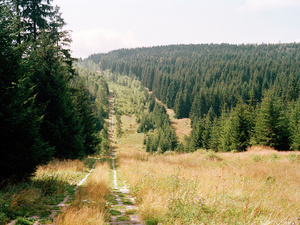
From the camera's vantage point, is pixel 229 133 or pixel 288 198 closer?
pixel 288 198

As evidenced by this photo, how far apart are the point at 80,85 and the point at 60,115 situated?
15313 millimetres

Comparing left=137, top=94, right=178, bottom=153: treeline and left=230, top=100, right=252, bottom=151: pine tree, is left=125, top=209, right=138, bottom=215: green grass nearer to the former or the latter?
left=230, top=100, right=252, bottom=151: pine tree

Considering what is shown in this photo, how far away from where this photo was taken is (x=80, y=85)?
1228 inches

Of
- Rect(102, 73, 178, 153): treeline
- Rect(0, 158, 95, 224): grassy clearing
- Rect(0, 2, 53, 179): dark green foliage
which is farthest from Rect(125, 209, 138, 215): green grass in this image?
Rect(102, 73, 178, 153): treeline

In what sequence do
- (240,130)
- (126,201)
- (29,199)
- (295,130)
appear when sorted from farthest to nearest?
(295,130)
(240,130)
(126,201)
(29,199)

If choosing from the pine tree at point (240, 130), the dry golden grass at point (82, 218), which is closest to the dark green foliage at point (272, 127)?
the pine tree at point (240, 130)

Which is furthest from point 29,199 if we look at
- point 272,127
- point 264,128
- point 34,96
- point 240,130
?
point 240,130

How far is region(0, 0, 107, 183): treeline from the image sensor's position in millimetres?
7910

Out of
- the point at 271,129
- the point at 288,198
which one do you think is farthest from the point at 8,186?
the point at 271,129

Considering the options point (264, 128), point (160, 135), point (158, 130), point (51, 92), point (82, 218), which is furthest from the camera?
point (158, 130)

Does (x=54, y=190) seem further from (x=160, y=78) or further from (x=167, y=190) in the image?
(x=160, y=78)

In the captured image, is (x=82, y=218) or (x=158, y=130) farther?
(x=158, y=130)

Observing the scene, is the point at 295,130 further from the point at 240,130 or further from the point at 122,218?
the point at 122,218

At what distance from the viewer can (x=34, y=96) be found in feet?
31.3
